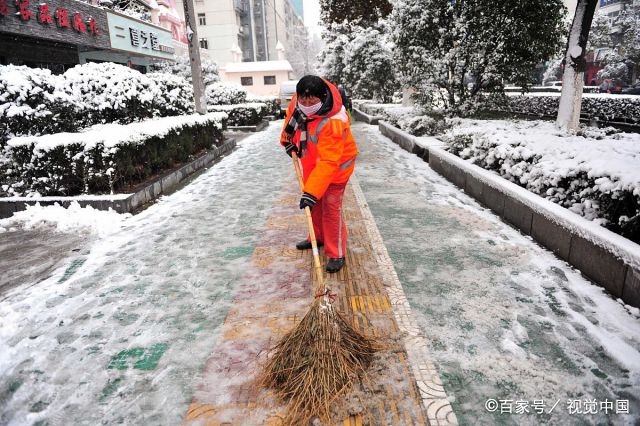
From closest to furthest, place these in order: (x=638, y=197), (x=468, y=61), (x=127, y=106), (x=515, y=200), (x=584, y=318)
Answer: (x=584, y=318)
(x=638, y=197)
(x=515, y=200)
(x=127, y=106)
(x=468, y=61)

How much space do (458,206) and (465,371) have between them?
11.9 feet

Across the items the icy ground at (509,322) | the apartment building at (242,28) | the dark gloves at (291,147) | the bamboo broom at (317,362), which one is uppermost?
the apartment building at (242,28)

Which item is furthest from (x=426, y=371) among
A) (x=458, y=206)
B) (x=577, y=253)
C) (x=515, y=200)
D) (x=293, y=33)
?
(x=293, y=33)

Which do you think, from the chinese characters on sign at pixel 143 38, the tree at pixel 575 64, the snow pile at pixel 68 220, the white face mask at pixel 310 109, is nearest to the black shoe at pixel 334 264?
the white face mask at pixel 310 109

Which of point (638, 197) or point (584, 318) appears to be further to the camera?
point (638, 197)

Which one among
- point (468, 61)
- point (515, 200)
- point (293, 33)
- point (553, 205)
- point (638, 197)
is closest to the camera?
point (638, 197)

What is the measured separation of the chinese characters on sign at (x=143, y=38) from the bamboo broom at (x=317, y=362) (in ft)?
58.9

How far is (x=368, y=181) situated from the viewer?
734 cm

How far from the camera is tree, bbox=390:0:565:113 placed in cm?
939

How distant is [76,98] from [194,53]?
5.24 meters

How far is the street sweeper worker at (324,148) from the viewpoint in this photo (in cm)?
326

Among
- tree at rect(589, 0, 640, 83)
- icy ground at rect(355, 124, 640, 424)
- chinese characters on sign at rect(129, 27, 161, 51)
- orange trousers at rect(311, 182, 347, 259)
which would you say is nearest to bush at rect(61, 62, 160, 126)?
orange trousers at rect(311, 182, 347, 259)

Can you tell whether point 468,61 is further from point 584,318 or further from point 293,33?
point 293,33

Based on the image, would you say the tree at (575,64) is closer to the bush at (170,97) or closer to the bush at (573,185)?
the bush at (573,185)
